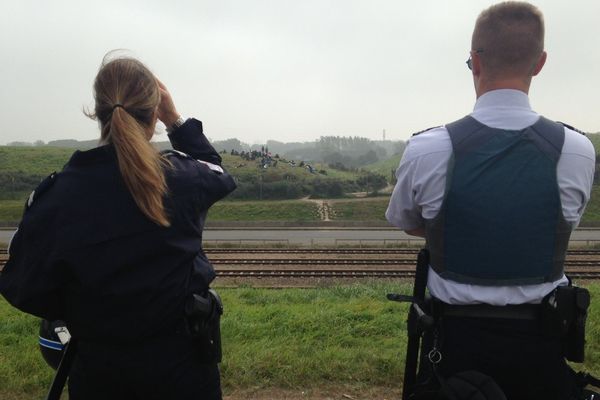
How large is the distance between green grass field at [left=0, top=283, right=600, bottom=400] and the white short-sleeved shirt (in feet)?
6.91

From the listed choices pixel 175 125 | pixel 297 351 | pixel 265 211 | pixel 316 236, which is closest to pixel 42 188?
pixel 175 125

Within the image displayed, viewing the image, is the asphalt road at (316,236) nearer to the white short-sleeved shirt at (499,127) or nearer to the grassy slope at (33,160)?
the white short-sleeved shirt at (499,127)

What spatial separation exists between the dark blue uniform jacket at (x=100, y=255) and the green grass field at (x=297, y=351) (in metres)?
1.99

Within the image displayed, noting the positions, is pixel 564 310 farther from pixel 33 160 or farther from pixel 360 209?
pixel 33 160

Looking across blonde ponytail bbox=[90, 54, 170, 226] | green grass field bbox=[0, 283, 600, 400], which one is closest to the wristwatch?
blonde ponytail bbox=[90, 54, 170, 226]

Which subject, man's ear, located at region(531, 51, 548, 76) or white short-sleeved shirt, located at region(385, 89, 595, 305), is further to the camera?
man's ear, located at region(531, 51, 548, 76)

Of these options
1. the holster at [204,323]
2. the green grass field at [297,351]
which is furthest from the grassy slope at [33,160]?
the holster at [204,323]

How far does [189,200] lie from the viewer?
1.99 m

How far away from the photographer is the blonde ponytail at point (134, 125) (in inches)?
71.7

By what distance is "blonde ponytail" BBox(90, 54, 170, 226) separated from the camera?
1.82m

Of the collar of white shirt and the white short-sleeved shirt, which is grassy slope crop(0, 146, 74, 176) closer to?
the white short-sleeved shirt

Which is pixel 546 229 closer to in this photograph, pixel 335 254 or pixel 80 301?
pixel 80 301

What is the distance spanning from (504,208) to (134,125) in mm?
1526

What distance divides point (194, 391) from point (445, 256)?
125 centimetres
